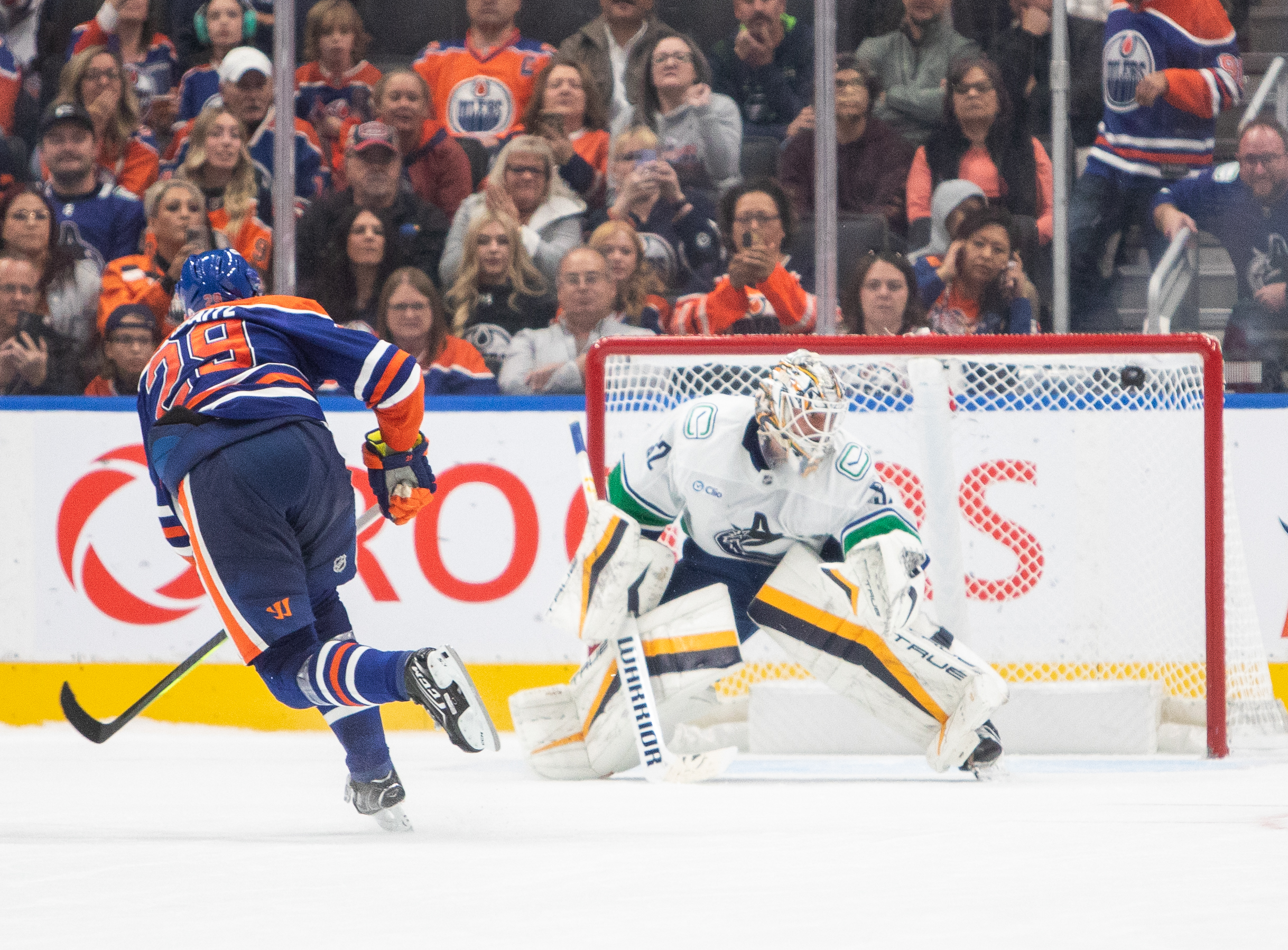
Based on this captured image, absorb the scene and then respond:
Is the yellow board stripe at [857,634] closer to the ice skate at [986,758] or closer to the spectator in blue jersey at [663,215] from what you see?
the ice skate at [986,758]

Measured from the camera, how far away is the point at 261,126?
15.3 feet

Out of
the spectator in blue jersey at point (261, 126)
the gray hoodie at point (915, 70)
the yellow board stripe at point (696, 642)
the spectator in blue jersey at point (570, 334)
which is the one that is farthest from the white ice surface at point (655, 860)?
the gray hoodie at point (915, 70)

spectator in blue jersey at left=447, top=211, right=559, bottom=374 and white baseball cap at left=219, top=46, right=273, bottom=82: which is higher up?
white baseball cap at left=219, top=46, right=273, bottom=82

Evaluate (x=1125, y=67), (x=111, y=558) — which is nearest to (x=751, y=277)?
(x=1125, y=67)

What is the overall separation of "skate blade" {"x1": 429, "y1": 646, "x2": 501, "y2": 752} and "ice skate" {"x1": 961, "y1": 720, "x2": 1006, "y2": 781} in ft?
4.36

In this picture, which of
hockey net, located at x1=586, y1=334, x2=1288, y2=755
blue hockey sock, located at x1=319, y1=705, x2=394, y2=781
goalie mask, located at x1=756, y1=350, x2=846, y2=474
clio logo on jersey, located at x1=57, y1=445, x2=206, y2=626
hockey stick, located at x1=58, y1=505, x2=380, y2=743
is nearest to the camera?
blue hockey sock, located at x1=319, y1=705, x2=394, y2=781

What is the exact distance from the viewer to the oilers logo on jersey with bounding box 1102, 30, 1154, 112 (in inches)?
177

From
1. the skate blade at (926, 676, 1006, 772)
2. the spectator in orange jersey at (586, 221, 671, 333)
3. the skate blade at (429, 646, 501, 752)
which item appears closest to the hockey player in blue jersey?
the skate blade at (429, 646, 501, 752)

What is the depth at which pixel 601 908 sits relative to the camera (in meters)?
1.82

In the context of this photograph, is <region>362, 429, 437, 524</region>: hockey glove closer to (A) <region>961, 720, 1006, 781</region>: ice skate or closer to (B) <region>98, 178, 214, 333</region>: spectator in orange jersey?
(A) <region>961, 720, 1006, 781</region>: ice skate

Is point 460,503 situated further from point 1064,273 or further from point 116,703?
point 1064,273

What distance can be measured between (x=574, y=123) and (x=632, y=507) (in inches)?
70.6

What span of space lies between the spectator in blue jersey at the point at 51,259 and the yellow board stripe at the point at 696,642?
225 cm

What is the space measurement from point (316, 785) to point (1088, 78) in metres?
2.98
